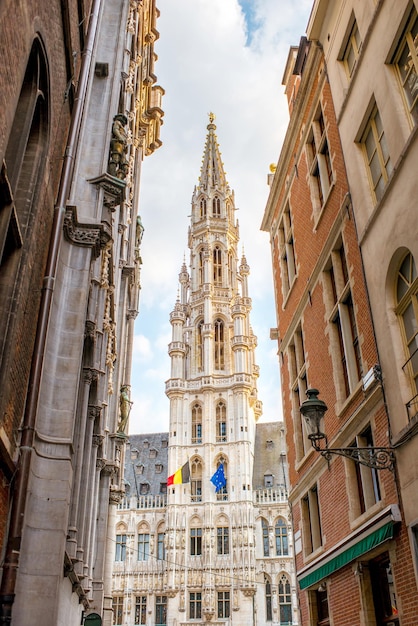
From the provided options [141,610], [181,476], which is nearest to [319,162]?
[181,476]

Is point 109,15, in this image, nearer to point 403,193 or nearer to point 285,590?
point 403,193

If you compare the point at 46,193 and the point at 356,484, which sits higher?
the point at 46,193

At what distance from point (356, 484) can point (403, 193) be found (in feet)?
20.3

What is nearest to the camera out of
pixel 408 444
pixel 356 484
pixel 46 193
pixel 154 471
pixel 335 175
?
pixel 408 444

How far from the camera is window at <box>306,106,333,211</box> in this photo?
55.5 ft

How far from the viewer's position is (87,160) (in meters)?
16.1

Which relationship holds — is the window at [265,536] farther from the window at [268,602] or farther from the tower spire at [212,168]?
the tower spire at [212,168]

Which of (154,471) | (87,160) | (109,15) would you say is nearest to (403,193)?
(87,160)

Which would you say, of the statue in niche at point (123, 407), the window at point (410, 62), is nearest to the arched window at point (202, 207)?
the statue in niche at point (123, 407)

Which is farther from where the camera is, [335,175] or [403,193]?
[335,175]

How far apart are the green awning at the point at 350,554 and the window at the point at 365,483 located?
2.80 feet

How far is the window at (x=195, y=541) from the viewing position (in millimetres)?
62031

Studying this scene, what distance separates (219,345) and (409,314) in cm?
6345

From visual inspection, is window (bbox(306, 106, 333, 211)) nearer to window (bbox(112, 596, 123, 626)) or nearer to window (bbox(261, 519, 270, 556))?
window (bbox(261, 519, 270, 556))
